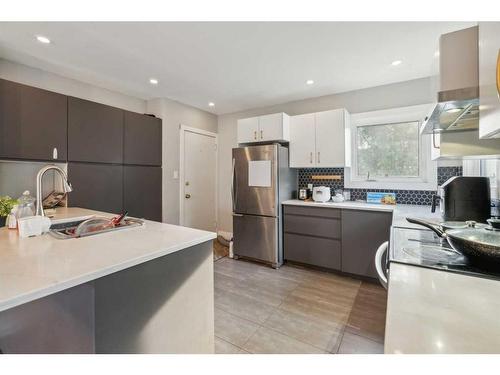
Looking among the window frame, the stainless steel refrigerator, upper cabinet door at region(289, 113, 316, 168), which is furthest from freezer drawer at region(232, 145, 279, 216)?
the window frame

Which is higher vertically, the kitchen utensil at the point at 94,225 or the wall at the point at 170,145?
the wall at the point at 170,145

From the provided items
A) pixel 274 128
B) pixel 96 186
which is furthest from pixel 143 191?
pixel 274 128

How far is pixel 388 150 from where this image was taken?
2.96 meters

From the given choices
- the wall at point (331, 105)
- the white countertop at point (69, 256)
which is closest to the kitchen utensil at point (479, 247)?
the white countertop at point (69, 256)

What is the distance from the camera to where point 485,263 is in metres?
0.79

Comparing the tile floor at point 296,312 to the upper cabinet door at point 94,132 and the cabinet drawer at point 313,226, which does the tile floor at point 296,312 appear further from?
the upper cabinet door at point 94,132

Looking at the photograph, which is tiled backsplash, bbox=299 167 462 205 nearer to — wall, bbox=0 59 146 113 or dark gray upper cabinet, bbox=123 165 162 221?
dark gray upper cabinet, bbox=123 165 162 221

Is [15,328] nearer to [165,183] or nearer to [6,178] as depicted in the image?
[6,178]

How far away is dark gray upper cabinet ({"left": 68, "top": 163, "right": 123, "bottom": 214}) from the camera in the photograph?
2.44 m

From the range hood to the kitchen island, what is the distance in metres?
1.41

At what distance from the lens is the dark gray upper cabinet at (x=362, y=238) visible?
8.02ft

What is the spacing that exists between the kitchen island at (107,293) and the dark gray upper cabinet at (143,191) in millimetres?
1604

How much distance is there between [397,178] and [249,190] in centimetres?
189
